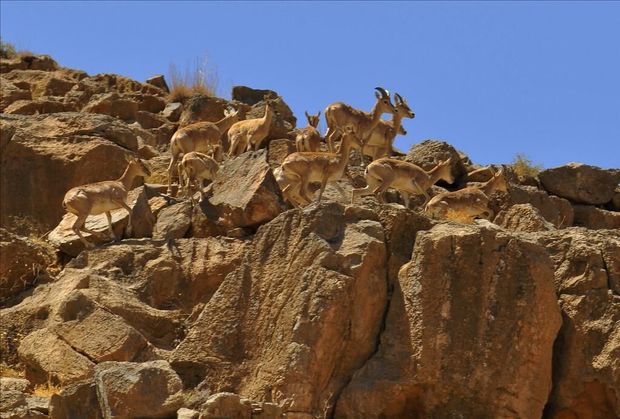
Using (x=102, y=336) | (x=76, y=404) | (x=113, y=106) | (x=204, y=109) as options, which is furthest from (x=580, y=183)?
(x=76, y=404)

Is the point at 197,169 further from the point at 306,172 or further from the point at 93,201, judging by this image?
the point at 306,172

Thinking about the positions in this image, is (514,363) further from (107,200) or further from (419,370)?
(107,200)

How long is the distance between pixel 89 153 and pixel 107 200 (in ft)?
10.7

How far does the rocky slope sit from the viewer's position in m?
17.4

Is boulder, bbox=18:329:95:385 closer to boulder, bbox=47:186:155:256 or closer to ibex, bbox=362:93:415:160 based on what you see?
boulder, bbox=47:186:155:256

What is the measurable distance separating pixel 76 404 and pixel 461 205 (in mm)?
8471

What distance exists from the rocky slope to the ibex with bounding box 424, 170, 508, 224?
83.2 inches

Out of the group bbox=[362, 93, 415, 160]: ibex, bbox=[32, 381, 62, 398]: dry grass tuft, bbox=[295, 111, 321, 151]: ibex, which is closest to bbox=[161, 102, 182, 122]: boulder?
bbox=[362, 93, 415, 160]: ibex

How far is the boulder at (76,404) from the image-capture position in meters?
16.8

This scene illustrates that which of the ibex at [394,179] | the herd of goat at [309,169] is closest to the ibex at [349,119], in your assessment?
the herd of goat at [309,169]

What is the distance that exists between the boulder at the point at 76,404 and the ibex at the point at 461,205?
288 inches

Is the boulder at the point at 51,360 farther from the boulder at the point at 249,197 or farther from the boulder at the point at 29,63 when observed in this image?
the boulder at the point at 29,63

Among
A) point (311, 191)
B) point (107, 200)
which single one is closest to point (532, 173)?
point (311, 191)

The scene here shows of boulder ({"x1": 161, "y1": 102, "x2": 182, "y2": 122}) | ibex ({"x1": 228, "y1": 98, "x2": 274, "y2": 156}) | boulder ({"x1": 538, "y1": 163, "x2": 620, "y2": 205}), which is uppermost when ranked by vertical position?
boulder ({"x1": 161, "y1": 102, "x2": 182, "y2": 122})
